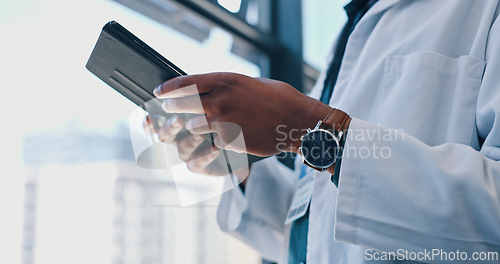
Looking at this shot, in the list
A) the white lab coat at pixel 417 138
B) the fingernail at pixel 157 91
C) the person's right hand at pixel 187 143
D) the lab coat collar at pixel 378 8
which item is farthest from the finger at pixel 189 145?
the lab coat collar at pixel 378 8

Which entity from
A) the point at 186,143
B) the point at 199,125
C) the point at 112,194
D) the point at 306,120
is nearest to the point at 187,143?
the point at 186,143

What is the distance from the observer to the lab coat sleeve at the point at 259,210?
961mm

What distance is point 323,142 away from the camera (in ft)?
1.73

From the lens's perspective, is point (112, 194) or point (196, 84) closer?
point (196, 84)

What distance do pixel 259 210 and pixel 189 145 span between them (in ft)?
1.10

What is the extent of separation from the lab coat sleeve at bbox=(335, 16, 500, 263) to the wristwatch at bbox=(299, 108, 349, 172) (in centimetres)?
2

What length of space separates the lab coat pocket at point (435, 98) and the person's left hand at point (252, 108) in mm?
161

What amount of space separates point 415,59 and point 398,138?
7.6 inches

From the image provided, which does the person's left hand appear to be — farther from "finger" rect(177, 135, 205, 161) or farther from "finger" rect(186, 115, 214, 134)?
"finger" rect(177, 135, 205, 161)

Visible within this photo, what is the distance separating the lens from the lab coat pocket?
0.60m

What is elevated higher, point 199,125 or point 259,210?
point 199,125

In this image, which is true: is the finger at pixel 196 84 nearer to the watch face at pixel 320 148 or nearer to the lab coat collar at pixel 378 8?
the watch face at pixel 320 148

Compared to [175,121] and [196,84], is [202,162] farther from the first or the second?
[196,84]

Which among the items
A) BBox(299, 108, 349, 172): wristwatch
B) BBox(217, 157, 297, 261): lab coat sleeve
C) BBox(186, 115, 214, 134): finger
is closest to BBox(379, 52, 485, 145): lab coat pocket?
BBox(299, 108, 349, 172): wristwatch
